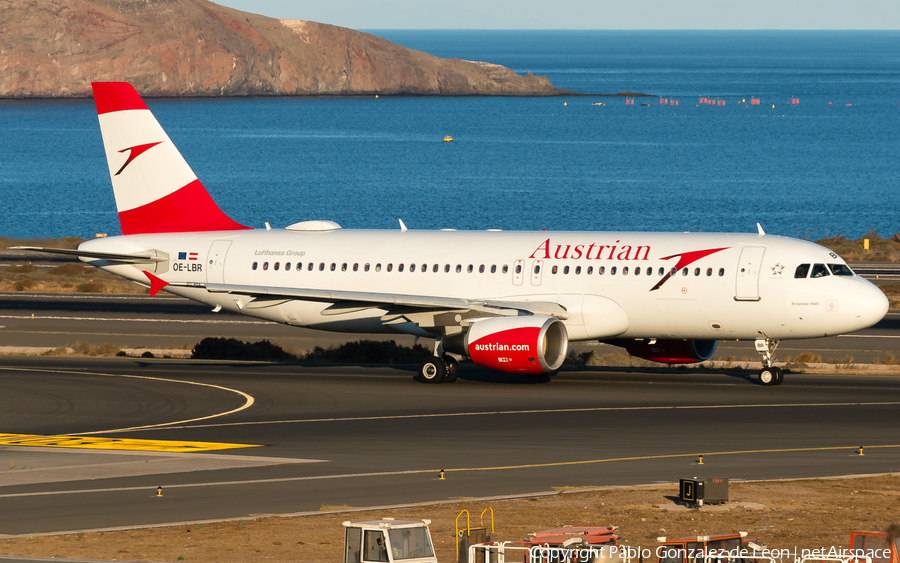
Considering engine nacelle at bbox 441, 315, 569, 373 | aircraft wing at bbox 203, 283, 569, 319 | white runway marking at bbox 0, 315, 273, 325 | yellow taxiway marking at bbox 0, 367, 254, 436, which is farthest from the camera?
white runway marking at bbox 0, 315, 273, 325

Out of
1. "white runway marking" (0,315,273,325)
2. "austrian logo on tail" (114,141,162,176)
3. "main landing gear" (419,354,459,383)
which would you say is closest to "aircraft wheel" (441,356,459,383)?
"main landing gear" (419,354,459,383)

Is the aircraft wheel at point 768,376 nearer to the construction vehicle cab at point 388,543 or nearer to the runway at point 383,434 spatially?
the runway at point 383,434

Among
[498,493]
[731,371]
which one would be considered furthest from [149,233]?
[498,493]

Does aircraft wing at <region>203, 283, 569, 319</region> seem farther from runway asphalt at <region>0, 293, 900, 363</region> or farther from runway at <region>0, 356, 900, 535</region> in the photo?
runway asphalt at <region>0, 293, 900, 363</region>

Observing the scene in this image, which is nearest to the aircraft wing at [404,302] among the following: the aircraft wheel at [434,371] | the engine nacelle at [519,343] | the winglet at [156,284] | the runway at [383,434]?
the engine nacelle at [519,343]

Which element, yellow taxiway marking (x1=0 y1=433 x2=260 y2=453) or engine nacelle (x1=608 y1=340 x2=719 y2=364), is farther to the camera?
engine nacelle (x1=608 y1=340 x2=719 y2=364)

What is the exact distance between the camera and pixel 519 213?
144000mm

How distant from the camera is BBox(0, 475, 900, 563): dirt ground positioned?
65.4 feet

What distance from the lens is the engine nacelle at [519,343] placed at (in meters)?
37.5

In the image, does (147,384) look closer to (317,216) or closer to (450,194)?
(317,216)

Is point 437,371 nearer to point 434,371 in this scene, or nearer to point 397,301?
point 434,371

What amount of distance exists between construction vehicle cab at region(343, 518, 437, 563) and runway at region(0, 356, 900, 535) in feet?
23.2

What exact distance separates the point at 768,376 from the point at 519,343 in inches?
325

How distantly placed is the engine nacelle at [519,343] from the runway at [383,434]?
108 cm
